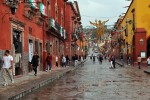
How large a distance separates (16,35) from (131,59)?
Answer: 37562 mm

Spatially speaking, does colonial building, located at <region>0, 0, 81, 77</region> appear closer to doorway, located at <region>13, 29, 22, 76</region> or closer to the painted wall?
doorway, located at <region>13, 29, 22, 76</region>

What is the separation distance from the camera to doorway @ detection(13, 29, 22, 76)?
23531 millimetres

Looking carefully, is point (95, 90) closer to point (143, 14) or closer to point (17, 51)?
point (17, 51)

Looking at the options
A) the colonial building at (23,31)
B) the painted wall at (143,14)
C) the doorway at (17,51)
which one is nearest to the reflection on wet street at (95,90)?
the doorway at (17,51)

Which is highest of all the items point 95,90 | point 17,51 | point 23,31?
point 23,31

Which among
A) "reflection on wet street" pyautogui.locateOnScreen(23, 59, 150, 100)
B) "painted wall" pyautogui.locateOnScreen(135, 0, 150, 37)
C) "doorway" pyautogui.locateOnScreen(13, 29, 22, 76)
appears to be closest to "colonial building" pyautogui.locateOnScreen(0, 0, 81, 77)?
"doorway" pyautogui.locateOnScreen(13, 29, 22, 76)

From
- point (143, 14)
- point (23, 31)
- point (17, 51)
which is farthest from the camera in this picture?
point (143, 14)

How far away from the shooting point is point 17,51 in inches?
955

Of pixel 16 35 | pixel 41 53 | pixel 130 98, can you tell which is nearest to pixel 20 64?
pixel 16 35

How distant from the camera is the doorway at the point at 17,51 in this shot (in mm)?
23531

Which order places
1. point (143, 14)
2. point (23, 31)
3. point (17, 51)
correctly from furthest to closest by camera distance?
point (143, 14) → point (23, 31) → point (17, 51)

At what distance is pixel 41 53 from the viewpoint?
34.6 meters

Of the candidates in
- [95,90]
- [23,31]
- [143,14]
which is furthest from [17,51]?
[143,14]

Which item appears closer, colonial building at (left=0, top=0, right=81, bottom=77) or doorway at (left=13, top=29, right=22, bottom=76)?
colonial building at (left=0, top=0, right=81, bottom=77)
